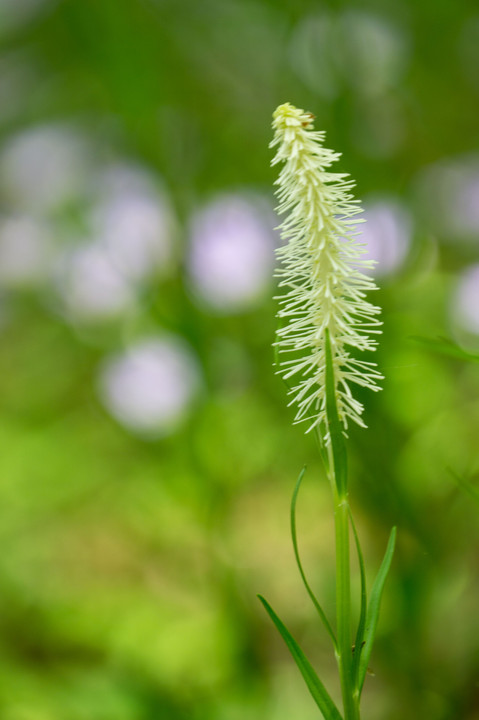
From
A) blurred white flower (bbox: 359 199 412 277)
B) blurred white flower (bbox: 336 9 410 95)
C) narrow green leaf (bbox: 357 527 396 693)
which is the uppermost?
blurred white flower (bbox: 336 9 410 95)

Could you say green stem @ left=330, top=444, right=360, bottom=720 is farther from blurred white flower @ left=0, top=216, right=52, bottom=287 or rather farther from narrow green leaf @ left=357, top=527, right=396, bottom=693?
blurred white flower @ left=0, top=216, right=52, bottom=287

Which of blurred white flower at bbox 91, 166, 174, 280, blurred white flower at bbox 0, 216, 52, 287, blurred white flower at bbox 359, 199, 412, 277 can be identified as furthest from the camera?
blurred white flower at bbox 0, 216, 52, 287

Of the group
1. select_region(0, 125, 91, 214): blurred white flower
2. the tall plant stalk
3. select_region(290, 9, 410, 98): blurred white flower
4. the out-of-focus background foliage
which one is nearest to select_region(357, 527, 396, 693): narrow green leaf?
the tall plant stalk

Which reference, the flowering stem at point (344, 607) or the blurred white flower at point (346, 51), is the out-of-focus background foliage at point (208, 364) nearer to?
the blurred white flower at point (346, 51)

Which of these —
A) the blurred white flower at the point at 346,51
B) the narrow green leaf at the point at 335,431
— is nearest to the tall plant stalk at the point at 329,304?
the narrow green leaf at the point at 335,431

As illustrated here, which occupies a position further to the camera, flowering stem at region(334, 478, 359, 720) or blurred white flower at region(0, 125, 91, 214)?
blurred white flower at region(0, 125, 91, 214)

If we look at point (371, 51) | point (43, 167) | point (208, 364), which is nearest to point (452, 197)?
point (371, 51)

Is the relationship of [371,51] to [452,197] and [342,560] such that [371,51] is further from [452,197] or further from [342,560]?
[342,560]
